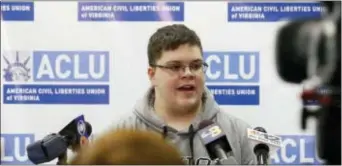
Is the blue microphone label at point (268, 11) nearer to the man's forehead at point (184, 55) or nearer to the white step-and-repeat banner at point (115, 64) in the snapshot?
the white step-and-repeat banner at point (115, 64)

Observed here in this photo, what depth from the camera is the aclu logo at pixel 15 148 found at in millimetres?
2221

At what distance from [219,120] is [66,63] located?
0.62 metres

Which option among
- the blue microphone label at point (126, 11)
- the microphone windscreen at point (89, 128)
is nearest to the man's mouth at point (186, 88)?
the blue microphone label at point (126, 11)

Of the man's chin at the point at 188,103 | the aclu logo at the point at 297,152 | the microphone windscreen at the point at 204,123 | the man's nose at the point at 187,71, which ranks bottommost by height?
the aclu logo at the point at 297,152

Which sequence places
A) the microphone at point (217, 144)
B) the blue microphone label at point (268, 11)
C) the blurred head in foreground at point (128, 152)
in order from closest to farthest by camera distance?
the blurred head in foreground at point (128, 152) < the microphone at point (217, 144) < the blue microphone label at point (268, 11)

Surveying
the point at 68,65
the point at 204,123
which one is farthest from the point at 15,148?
the point at 204,123

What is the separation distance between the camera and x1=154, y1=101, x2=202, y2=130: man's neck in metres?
2.24

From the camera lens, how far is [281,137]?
2191 millimetres

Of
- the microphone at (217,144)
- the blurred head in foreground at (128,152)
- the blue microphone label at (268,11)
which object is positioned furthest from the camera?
the blue microphone label at (268,11)

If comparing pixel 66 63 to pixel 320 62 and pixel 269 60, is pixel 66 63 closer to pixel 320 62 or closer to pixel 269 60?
pixel 269 60

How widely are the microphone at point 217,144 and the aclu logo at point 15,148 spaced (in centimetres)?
67

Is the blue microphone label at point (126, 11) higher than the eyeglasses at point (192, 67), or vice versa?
the blue microphone label at point (126, 11)

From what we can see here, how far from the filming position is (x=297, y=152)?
7.23ft

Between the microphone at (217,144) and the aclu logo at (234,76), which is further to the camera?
the aclu logo at (234,76)
